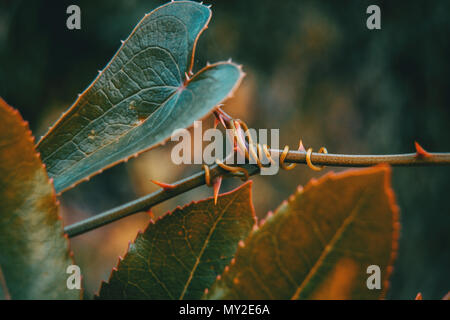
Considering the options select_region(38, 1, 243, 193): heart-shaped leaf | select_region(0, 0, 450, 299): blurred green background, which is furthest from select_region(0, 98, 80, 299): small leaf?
select_region(0, 0, 450, 299): blurred green background

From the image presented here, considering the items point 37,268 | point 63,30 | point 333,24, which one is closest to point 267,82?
point 333,24

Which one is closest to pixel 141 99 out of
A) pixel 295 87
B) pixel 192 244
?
pixel 192 244

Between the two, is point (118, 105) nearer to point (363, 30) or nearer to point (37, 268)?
point (37, 268)

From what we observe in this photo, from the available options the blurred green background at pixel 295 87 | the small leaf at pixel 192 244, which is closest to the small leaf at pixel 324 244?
the small leaf at pixel 192 244

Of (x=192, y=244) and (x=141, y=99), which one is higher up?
(x=141, y=99)

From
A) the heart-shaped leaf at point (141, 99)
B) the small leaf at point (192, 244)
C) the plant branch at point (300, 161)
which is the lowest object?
the small leaf at point (192, 244)

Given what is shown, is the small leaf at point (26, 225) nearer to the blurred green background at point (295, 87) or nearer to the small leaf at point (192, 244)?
the small leaf at point (192, 244)

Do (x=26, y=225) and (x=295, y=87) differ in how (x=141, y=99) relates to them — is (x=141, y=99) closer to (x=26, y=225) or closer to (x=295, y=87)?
(x=26, y=225)
